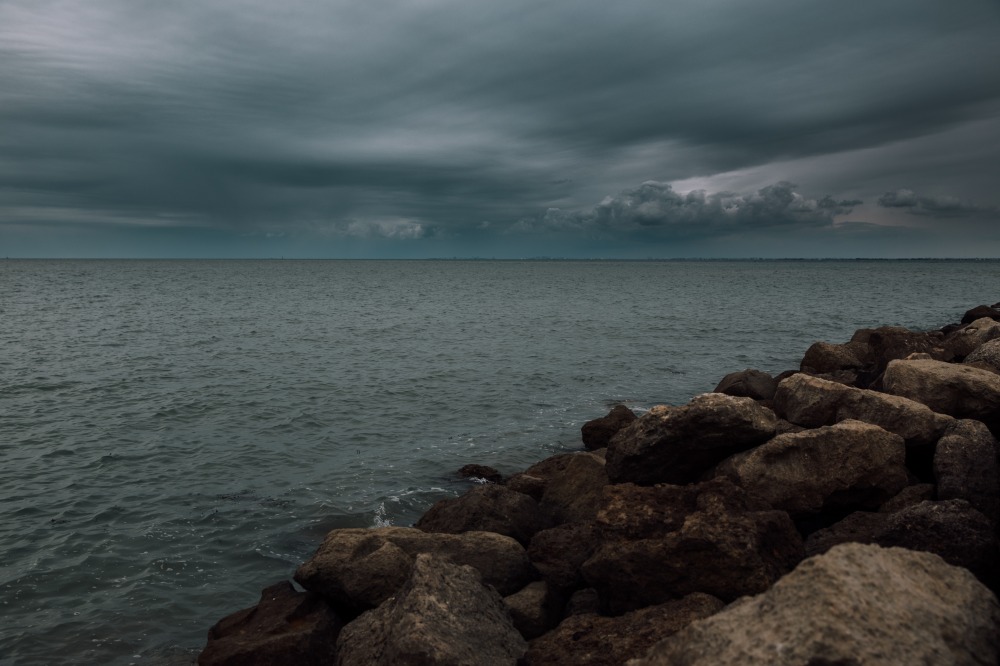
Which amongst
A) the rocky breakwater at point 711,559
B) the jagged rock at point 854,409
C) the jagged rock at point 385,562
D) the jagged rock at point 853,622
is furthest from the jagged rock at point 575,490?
the jagged rock at point 853,622

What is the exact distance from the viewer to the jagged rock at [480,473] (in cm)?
1483

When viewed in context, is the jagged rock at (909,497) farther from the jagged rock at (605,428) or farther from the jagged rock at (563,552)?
the jagged rock at (605,428)

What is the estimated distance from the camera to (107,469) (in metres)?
15.2

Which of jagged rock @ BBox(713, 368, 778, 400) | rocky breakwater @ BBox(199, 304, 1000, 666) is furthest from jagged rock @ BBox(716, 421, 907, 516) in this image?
jagged rock @ BBox(713, 368, 778, 400)

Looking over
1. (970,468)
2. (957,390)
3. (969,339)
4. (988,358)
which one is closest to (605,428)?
(957,390)

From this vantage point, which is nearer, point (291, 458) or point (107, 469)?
point (107, 469)

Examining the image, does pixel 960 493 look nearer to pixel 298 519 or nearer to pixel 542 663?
pixel 542 663

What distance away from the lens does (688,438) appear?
9125 mm

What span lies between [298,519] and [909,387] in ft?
36.4

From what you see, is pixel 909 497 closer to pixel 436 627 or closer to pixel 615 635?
pixel 615 635

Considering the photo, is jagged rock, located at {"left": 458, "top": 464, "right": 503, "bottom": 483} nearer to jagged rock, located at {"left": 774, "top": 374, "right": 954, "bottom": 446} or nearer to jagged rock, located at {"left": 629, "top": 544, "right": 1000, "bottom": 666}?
jagged rock, located at {"left": 774, "top": 374, "right": 954, "bottom": 446}

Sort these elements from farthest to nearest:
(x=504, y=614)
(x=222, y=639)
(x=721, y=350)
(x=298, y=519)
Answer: (x=721, y=350) < (x=298, y=519) < (x=222, y=639) < (x=504, y=614)

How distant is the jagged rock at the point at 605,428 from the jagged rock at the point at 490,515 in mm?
5625

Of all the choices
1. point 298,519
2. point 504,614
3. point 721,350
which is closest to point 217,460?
point 298,519
